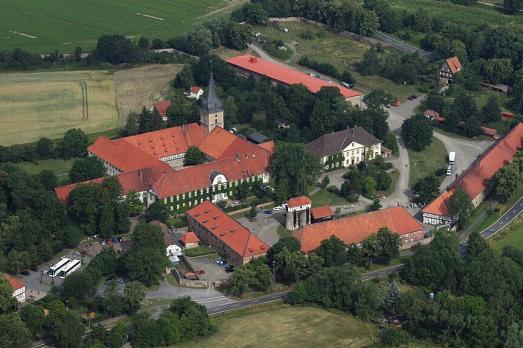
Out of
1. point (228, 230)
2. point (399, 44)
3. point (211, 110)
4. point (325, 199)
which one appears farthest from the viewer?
point (399, 44)

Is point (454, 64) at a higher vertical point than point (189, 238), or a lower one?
higher

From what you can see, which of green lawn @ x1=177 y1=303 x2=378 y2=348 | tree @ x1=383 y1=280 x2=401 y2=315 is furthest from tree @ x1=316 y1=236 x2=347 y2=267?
tree @ x1=383 y1=280 x2=401 y2=315

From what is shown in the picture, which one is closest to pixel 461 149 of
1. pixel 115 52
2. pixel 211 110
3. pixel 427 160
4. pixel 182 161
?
pixel 427 160

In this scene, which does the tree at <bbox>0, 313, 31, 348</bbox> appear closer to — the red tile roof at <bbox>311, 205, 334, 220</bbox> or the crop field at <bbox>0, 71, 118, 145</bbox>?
the red tile roof at <bbox>311, 205, 334, 220</bbox>

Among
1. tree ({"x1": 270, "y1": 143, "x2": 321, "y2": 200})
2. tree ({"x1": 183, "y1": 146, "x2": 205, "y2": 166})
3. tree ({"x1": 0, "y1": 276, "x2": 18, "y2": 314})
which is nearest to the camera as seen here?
tree ({"x1": 0, "y1": 276, "x2": 18, "y2": 314})

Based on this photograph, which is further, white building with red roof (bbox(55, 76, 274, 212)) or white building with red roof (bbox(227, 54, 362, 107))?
white building with red roof (bbox(227, 54, 362, 107))

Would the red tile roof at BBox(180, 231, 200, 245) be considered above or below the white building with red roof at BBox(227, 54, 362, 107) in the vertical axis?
below

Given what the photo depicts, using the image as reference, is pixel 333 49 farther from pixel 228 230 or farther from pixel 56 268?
pixel 56 268

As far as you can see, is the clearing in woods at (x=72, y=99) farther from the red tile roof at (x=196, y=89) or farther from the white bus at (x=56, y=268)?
the white bus at (x=56, y=268)
